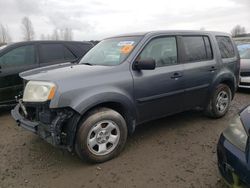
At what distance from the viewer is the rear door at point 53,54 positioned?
5.89 meters

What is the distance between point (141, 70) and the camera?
3553 millimetres

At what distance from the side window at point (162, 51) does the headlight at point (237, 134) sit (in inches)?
63.6

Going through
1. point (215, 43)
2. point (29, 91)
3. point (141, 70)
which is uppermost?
point (215, 43)

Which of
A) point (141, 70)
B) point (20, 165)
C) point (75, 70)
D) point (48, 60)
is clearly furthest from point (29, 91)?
point (48, 60)

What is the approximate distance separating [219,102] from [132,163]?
8.38 ft

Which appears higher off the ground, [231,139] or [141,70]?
[141,70]

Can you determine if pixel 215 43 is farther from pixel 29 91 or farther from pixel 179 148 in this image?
pixel 29 91

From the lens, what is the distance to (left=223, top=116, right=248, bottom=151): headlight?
2210 mm

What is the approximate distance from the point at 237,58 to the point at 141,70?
106 inches

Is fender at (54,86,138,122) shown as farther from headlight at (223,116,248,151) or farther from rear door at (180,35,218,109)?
headlight at (223,116,248,151)

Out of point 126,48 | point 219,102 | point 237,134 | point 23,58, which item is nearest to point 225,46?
point 219,102

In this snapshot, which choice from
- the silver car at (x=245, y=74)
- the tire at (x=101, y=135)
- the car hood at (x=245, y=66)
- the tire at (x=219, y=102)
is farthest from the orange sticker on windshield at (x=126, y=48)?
the car hood at (x=245, y=66)

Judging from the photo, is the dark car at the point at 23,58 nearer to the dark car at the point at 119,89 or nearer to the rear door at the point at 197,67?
the dark car at the point at 119,89

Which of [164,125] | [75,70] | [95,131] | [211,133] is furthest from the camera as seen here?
[164,125]
